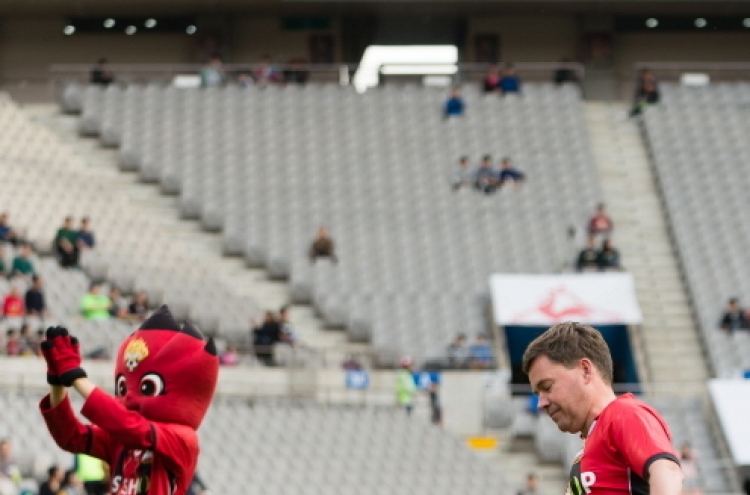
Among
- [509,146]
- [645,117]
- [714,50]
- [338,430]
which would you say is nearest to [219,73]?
[509,146]

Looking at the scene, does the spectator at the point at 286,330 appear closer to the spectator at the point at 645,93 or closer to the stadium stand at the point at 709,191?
the stadium stand at the point at 709,191

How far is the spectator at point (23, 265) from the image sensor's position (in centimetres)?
1948

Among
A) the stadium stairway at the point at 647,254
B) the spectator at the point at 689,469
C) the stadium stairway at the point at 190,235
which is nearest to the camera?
the spectator at the point at 689,469

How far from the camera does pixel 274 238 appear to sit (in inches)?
930

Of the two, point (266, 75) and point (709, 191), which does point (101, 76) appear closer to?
point (266, 75)

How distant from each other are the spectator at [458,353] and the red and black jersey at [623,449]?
49.8 feet

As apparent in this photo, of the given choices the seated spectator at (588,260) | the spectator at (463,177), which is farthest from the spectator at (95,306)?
the spectator at (463,177)

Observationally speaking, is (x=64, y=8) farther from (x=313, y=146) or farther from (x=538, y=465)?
(x=538, y=465)

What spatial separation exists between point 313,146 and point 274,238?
122 inches

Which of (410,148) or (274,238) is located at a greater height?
(410,148)

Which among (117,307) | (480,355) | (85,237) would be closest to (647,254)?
(480,355)

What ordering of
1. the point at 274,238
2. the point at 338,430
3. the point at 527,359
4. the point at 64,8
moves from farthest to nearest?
1. the point at 64,8
2. the point at 274,238
3. the point at 338,430
4. the point at 527,359

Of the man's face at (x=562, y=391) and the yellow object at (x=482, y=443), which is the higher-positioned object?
the yellow object at (x=482, y=443)

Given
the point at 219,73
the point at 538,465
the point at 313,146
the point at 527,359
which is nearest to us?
the point at 527,359
